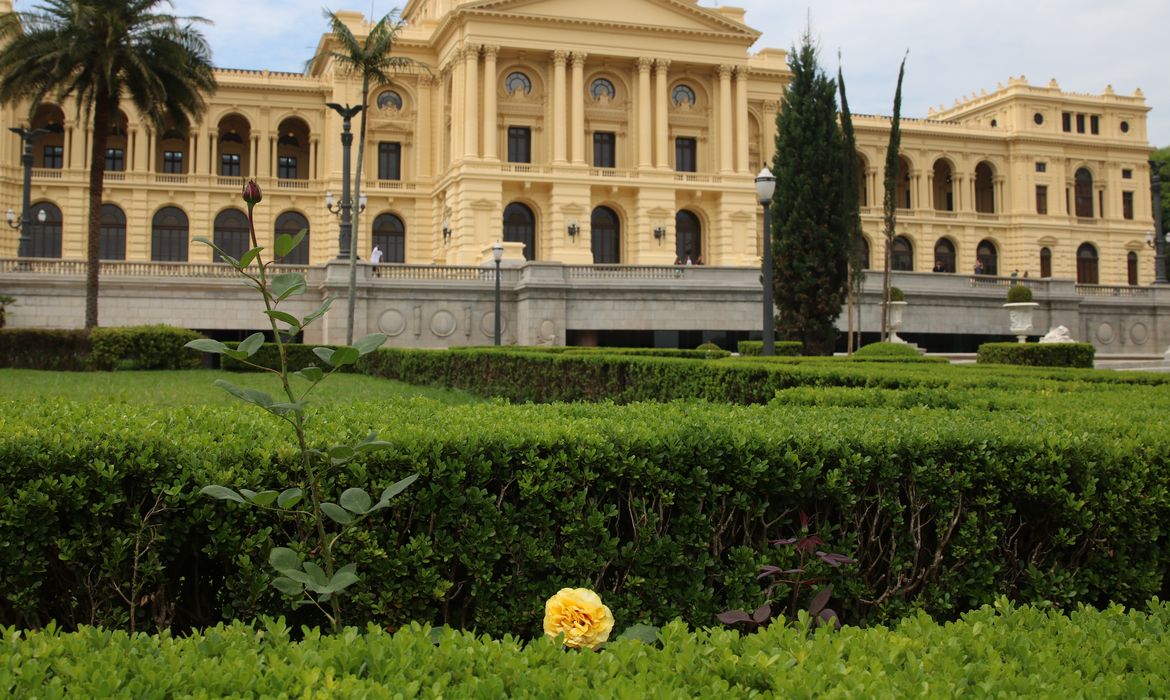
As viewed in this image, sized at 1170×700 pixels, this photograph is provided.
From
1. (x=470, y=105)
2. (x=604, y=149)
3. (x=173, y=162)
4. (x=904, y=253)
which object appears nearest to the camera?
(x=470, y=105)

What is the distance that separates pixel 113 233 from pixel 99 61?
90.7 feet

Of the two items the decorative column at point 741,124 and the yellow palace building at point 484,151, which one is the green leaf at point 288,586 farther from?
the decorative column at point 741,124

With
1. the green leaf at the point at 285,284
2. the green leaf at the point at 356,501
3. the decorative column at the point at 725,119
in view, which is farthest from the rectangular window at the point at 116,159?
the green leaf at the point at 356,501

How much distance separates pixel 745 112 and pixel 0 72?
36.7m

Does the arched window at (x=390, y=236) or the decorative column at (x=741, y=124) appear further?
the arched window at (x=390, y=236)

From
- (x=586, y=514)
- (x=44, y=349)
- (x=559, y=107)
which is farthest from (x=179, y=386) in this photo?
(x=559, y=107)

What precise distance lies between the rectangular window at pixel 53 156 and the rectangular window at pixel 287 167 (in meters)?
11.9

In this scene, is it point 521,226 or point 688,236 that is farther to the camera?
point 688,236

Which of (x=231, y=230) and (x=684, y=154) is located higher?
(x=684, y=154)

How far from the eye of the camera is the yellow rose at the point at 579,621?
2.75m

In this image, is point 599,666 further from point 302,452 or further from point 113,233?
point 113,233

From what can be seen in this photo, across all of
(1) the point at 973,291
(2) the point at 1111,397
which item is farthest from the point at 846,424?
(1) the point at 973,291

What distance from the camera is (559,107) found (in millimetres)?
49562

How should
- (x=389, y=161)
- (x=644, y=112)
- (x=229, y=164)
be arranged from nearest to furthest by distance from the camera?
(x=644, y=112) → (x=389, y=161) → (x=229, y=164)
